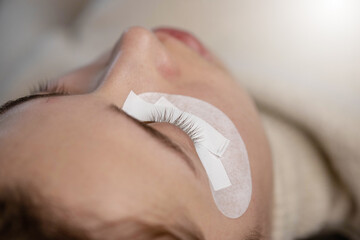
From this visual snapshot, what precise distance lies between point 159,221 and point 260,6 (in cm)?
73

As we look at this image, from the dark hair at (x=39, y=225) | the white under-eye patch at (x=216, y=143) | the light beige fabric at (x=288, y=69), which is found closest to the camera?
the dark hair at (x=39, y=225)

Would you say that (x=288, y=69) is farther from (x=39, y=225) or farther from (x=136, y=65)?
(x=39, y=225)

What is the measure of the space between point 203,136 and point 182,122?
0.04 m

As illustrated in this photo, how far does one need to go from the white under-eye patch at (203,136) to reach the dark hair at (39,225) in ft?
0.49

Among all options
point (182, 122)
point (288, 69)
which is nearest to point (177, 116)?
point (182, 122)

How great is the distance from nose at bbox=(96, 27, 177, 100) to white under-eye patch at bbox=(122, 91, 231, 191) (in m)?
0.03

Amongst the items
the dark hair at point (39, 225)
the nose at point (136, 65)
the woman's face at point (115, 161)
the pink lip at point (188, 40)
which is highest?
the pink lip at point (188, 40)

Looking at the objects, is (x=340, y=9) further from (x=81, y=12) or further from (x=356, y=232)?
(x=81, y=12)

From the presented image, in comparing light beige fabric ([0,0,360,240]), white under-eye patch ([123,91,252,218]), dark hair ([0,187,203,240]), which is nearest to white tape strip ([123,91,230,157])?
white under-eye patch ([123,91,252,218])

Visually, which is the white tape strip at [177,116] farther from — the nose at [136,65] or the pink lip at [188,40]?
the pink lip at [188,40]

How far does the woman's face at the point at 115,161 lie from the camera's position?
1.44 feet

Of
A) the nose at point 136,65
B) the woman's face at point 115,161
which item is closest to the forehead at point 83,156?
the woman's face at point 115,161

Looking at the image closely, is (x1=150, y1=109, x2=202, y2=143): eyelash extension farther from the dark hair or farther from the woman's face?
the dark hair

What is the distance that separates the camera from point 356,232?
0.84 meters
